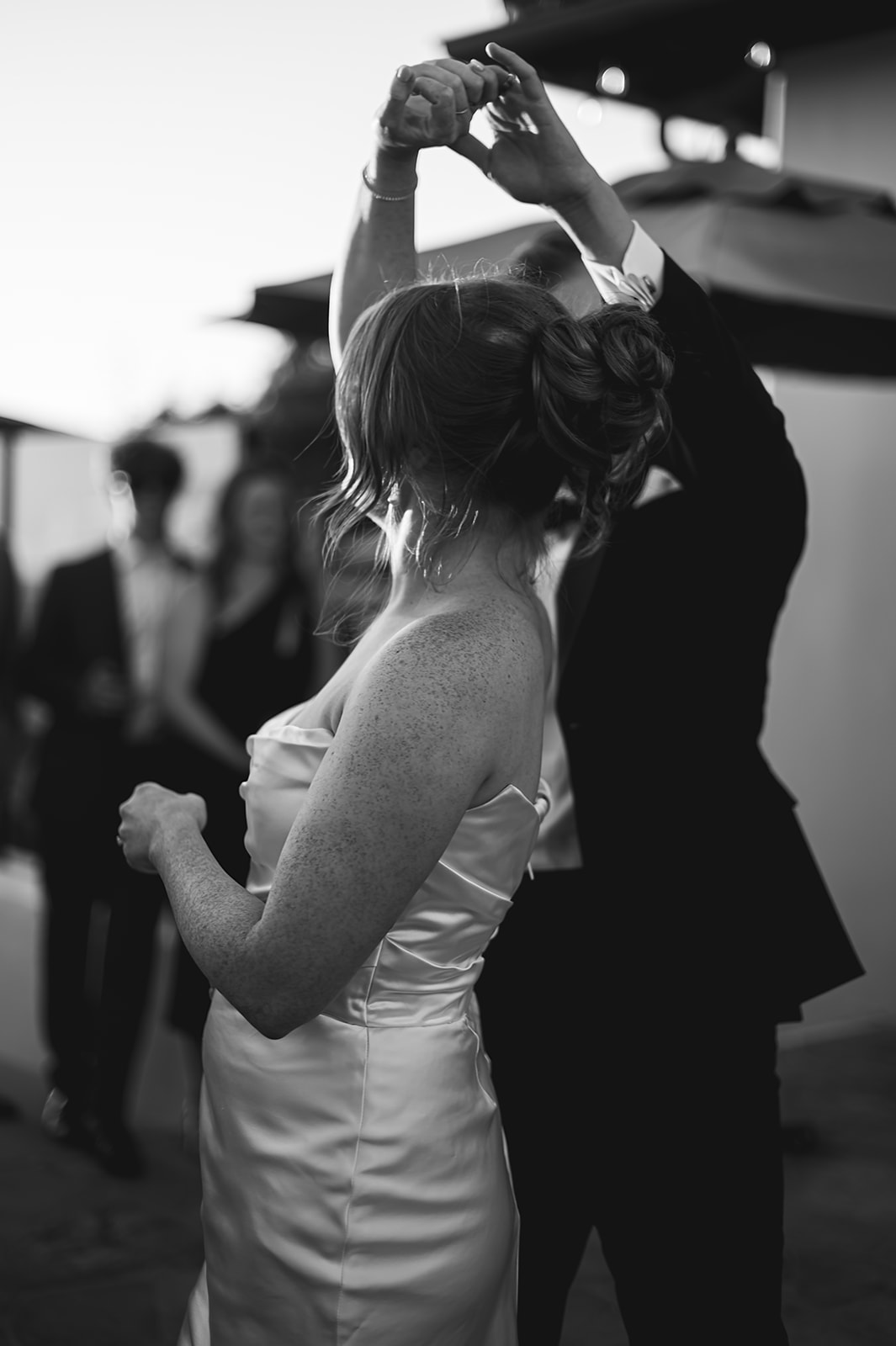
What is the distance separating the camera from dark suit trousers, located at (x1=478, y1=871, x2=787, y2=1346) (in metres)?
1.74

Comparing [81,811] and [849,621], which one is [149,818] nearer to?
[81,811]

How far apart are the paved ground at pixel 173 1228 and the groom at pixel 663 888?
4.30 ft

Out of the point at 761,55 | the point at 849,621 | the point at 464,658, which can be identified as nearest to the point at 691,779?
the point at 464,658

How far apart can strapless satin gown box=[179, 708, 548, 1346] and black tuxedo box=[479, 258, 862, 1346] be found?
364 millimetres

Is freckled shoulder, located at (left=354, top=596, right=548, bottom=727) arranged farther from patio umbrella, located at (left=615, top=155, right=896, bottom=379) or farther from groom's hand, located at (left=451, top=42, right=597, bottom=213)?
patio umbrella, located at (left=615, top=155, right=896, bottom=379)

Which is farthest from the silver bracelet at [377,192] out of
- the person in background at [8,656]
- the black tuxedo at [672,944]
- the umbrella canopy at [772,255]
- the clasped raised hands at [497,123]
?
the person in background at [8,656]

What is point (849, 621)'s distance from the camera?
5422mm

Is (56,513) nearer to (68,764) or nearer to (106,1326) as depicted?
(68,764)

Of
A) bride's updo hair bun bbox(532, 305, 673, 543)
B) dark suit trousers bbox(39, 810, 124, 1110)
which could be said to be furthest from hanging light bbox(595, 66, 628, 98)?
bride's updo hair bun bbox(532, 305, 673, 543)

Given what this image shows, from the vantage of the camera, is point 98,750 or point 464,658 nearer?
point 464,658

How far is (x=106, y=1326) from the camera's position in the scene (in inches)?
117

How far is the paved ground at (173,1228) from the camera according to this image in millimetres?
2984

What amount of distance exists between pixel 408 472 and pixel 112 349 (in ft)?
122

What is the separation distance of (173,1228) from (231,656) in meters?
1.58
